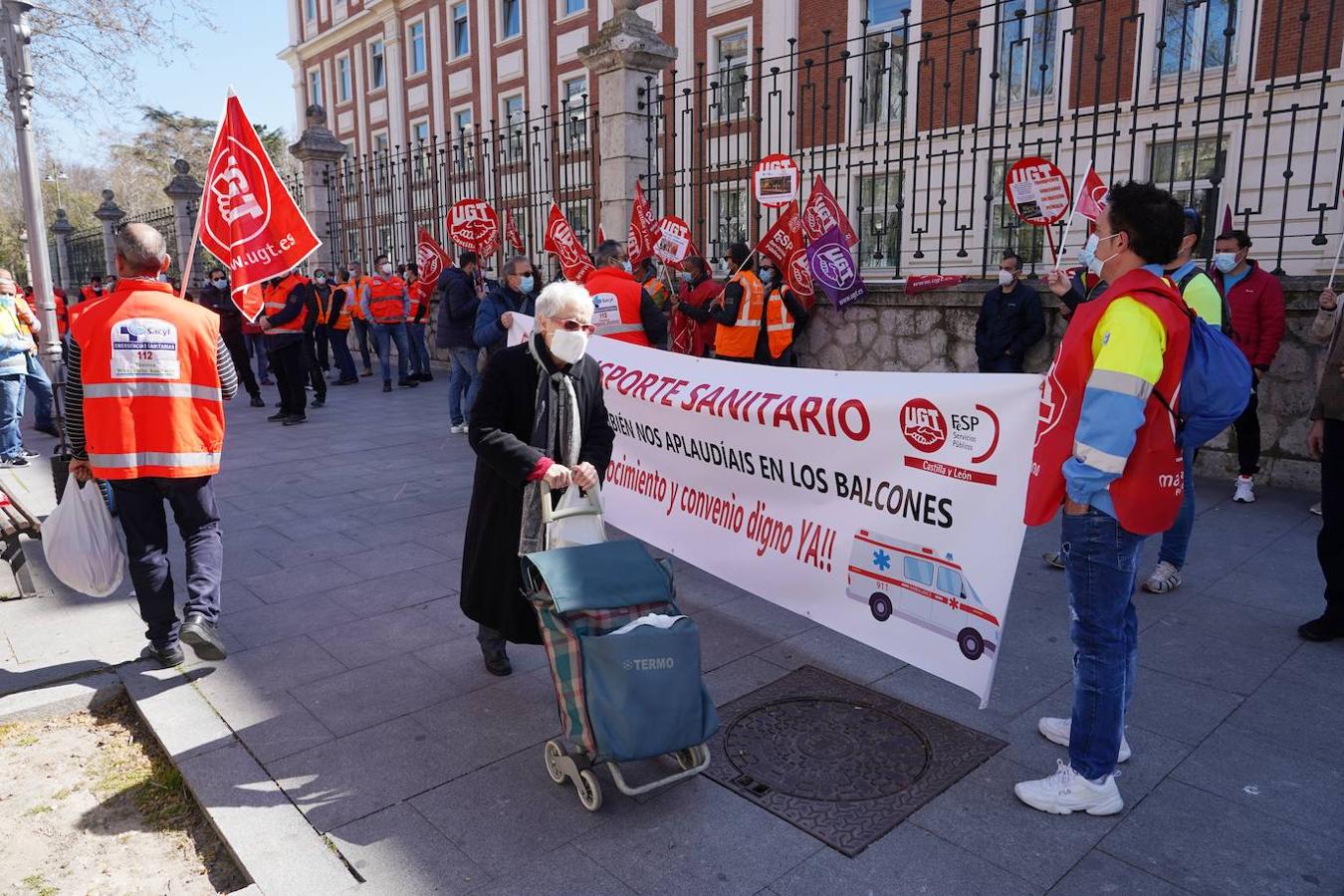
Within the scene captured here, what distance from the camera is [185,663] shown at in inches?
169

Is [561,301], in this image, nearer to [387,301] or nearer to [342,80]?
[387,301]

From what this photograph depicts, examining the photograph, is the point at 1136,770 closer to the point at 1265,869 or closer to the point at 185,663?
the point at 1265,869

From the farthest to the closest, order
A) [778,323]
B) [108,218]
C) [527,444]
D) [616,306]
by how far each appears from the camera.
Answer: [108,218] < [778,323] < [616,306] < [527,444]

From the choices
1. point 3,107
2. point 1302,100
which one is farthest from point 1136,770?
point 3,107

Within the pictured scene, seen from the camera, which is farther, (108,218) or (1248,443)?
(108,218)

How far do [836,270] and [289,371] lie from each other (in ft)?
22.0

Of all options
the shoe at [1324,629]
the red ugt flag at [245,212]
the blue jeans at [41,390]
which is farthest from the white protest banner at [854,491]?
the blue jeans at [41,390]

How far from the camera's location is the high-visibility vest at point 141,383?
396cm

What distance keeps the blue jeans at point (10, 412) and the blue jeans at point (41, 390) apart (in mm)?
809

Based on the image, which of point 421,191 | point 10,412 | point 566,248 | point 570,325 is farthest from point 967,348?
point 421,191

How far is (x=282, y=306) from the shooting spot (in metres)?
10.9

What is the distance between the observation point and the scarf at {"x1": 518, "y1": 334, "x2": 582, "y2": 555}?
11.9ft

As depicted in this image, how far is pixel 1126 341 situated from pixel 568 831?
7.42 feet

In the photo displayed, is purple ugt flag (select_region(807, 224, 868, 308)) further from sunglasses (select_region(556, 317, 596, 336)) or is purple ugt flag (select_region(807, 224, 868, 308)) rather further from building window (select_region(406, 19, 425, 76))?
building window (select_region(406, 19, 425, 76))
